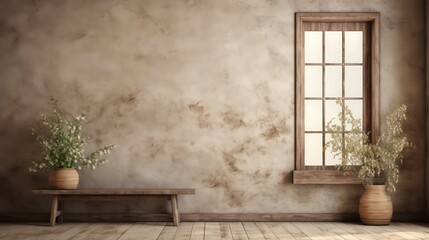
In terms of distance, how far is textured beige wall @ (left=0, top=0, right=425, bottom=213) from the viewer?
6957mm

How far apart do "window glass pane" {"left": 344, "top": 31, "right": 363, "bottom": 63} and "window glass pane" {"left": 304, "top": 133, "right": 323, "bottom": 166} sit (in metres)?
1.00

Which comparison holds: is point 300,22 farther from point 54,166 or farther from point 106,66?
point 54,166

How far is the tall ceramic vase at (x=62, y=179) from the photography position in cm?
652

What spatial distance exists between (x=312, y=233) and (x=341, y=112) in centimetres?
175

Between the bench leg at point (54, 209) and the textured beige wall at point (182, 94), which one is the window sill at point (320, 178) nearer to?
the textured beige wall at point (182, 94)

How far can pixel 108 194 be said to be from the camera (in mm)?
6426

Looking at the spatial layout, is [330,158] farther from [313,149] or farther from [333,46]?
[333,46]

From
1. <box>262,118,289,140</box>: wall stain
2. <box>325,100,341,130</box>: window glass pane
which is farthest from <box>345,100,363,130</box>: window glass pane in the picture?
<box>262,118,289,140</box>: wall stain

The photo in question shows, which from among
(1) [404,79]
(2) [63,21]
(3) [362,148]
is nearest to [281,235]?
(3) [362,148]

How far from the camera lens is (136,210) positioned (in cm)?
693

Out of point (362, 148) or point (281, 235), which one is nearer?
point (281, 235)

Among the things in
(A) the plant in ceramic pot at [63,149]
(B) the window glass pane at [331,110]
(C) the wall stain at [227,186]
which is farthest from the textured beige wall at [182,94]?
(B) the window glass pane at [331,110]

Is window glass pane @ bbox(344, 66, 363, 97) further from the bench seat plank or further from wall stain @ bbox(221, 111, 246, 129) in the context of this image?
the bench seat plank

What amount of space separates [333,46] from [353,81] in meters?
0.49
